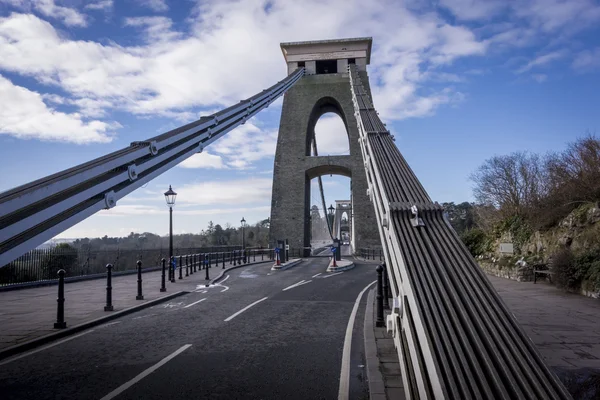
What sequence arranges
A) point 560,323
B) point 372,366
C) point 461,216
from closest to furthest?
point 372,366 → point 560,323 → point 461,216

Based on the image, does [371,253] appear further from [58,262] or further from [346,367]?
[346,367]

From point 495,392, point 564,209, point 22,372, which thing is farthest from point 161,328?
point 564,209

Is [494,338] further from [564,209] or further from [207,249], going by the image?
[207,249]

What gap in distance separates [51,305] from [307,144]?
30.7 metres

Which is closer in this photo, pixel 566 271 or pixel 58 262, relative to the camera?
pixel 566 271

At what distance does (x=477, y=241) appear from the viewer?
69.4ft

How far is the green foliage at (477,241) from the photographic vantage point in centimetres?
1983

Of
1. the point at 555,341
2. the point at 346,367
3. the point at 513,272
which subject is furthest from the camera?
the point at 513,272

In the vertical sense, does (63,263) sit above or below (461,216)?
below

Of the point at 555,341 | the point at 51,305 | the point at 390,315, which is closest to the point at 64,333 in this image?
the point at 51,305

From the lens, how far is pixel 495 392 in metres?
3.16

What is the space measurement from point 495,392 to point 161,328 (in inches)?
235

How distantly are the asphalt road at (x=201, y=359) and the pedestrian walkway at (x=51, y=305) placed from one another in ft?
2.16

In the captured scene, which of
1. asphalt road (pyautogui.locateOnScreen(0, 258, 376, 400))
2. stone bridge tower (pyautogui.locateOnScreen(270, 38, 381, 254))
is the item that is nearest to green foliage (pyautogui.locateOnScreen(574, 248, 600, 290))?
asphalt road (pyautogui.locateOnScreen(0, 258, 376, 400))
